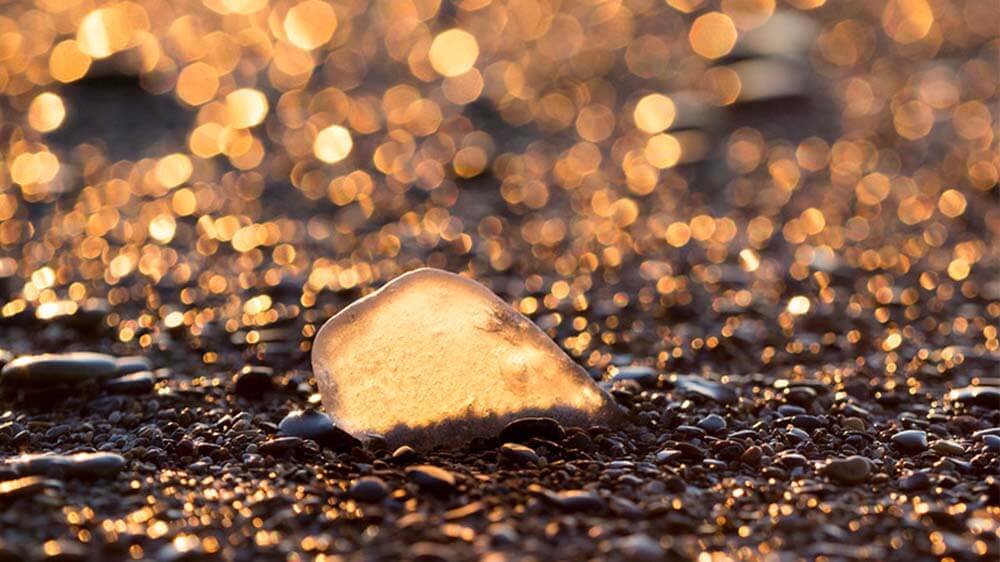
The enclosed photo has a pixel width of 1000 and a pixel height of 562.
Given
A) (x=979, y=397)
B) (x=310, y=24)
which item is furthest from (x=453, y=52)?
(x=979, y=397)

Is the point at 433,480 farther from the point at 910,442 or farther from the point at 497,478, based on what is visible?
the point at 910,442

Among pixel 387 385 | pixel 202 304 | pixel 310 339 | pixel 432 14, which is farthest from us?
pixel 432 14

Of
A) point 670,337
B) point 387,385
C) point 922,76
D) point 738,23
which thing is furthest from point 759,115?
point 387,385

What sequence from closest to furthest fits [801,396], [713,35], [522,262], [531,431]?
[531,431]
[801,396]
[522,262]
[713,35]

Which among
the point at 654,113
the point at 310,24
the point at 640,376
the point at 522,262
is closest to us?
the point at 640,376

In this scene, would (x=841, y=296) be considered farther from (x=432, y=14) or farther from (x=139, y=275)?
(x=432, y=14)

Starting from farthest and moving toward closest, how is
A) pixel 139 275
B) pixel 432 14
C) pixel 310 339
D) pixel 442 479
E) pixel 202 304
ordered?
pixel 432 14
pixel 139 275
pixel 202 304
pixel 310 339
pixel 442 479

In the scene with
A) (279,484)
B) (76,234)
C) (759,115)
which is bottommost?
(279,484)

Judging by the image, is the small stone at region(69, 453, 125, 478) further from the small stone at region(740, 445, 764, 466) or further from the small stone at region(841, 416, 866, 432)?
the small stone at region(841, 416, 866, 432)
